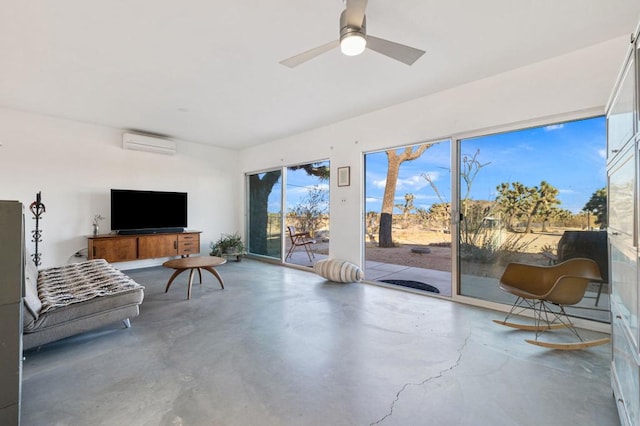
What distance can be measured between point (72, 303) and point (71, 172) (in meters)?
3.52

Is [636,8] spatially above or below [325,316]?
above

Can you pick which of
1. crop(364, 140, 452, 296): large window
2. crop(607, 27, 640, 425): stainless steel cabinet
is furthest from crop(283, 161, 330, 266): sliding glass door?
crop(607, 27, 640, 425): stainless steel cabinet

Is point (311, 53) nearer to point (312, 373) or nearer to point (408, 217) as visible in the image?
point (312, 373)

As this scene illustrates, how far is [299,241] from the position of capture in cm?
578

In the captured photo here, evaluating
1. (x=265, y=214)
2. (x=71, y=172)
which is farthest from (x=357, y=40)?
(x=71, y=172)

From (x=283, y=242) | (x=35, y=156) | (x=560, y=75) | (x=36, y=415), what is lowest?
(x=36, y=415)

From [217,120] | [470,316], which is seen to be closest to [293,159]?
[217,120]

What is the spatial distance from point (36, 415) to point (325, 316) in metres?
2.17

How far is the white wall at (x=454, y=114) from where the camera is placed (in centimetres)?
262

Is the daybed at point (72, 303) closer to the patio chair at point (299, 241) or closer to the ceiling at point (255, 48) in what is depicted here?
the ceiling at point (255, 48)

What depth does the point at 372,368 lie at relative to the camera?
2.03 metres

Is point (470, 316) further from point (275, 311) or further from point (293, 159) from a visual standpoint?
point (293, 159)

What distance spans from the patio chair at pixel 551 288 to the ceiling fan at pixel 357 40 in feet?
7.12

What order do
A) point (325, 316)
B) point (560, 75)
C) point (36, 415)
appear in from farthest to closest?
point (325, 316)
point (560, 75)
point (36, 415)
